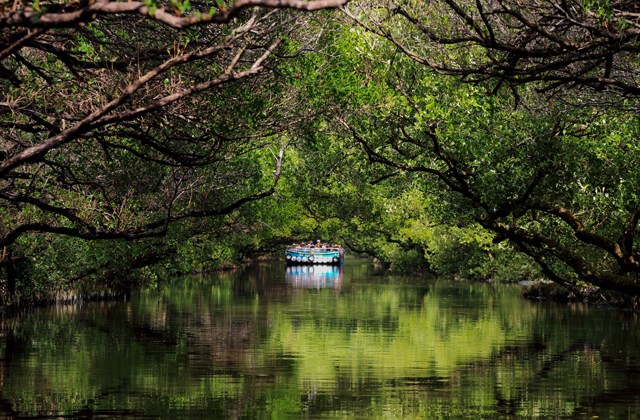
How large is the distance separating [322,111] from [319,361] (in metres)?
6.68

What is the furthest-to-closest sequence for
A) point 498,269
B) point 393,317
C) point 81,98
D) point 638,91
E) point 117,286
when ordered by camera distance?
point 498,269
point 117,286
point 393,317
point 81,98
point 638,91

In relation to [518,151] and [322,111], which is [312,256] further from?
[518,151]

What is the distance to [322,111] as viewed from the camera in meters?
20.7

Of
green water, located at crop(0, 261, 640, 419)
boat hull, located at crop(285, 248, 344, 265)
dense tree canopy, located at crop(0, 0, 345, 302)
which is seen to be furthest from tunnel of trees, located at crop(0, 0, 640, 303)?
boat hull, located at crop(285, 248, 344, 265)

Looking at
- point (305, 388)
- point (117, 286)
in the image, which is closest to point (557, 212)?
point (305, 388)

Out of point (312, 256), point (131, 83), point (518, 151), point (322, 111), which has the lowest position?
point (312, 256)

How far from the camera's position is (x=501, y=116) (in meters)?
20.9

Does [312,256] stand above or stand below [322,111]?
below

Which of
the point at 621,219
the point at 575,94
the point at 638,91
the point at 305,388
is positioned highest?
the point at 575,94

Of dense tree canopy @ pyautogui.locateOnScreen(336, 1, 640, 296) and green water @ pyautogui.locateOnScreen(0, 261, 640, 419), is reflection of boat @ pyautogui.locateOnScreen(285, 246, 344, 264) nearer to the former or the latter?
green water @ pyautogui.locateOnScreen(0, 261, 640, 419)

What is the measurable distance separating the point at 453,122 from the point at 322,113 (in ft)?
11.8

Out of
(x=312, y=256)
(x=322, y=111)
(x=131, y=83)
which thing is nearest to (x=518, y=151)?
(x=322, y=111)

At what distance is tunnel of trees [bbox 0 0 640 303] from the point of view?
39.3 ft

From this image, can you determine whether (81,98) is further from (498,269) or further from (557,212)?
(498,269)
